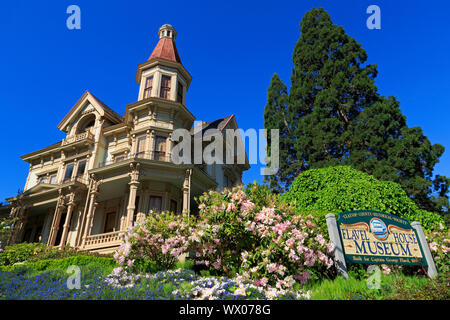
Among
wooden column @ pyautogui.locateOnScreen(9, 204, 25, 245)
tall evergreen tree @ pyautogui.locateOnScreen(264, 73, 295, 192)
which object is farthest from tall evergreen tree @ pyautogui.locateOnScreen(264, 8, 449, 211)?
wooden column @ pyautogui.locateOnScreen(9, 204, 25, 245)

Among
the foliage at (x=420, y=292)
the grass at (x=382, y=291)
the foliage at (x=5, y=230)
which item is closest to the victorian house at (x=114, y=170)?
the foliage at (x=5, y=230)

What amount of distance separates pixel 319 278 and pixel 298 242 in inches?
79.9

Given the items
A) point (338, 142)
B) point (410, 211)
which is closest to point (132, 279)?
point (410, 211)

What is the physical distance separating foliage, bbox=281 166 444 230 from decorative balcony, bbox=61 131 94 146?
18294mm

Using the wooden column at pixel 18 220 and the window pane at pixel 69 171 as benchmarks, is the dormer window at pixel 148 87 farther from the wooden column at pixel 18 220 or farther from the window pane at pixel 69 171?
the wooden column at pixel 18 220

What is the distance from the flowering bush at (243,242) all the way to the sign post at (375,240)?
1.40 feet

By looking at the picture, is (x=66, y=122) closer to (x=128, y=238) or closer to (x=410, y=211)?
(x=128, y=238)

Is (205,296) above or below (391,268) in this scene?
below

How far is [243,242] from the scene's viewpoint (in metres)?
7.41

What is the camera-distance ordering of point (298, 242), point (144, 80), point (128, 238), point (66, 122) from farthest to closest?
point (66, 122)
point (144, 80)
point (128, 238)
point (298, 242)

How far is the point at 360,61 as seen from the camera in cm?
2273

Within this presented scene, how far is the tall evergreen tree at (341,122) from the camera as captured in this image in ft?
57.7

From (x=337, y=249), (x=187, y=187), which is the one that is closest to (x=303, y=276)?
(x=337, y=249)

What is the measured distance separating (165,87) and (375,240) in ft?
62.7
